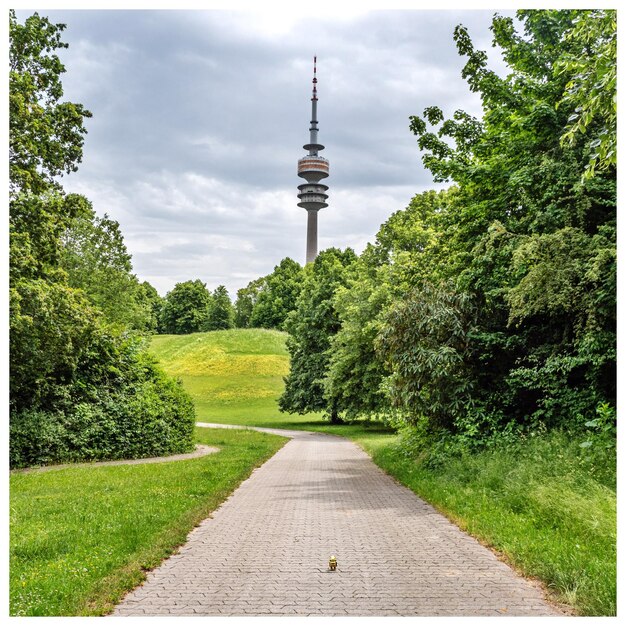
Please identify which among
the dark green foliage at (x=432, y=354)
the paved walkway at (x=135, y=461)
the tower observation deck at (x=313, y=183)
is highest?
the tower observation deck at (x=313, y=183)

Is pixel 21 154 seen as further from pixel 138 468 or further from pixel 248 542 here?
pixel 248 542

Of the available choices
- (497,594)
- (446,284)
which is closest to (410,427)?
(446,284)

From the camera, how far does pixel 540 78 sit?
52.3 feet

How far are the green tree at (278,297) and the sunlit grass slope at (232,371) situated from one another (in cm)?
806

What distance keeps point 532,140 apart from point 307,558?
11.3 meters

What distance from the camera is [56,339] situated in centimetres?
1659

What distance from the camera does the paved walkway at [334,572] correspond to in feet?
19.0

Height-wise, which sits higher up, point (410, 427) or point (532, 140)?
point (532, 140)

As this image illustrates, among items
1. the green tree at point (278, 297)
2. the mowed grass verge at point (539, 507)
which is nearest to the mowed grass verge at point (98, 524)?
Answer: the mowed grass verge at point (539, 507)

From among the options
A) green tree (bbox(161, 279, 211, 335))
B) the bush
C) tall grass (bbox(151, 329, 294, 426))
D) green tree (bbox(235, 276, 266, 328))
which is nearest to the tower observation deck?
green tree (bbox(235, 276, 266, 328))

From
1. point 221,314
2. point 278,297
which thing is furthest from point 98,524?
point 221,314

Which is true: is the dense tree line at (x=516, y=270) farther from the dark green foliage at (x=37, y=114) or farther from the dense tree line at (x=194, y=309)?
the dense tree line at (x=194, y=309)

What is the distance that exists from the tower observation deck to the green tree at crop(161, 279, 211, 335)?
3694 centimetres

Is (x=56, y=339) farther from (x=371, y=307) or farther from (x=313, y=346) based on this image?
(x=313, y=346)
